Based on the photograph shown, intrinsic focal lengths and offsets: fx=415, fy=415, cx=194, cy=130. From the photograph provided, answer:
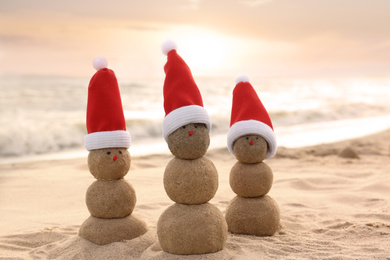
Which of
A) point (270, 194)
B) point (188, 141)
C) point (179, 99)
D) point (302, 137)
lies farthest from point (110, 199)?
point (302, 137)

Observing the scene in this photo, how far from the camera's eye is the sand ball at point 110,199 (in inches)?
167

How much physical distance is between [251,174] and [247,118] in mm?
614

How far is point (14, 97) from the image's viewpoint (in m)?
20.1

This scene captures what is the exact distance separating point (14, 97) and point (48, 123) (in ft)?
25.1

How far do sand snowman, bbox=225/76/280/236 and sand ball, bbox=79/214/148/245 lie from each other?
107 cm

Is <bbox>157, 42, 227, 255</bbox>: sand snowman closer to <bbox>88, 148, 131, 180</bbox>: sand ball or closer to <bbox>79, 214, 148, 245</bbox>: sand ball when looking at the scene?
<bbox>79, 214, 148, 245</bbox>: sand ball

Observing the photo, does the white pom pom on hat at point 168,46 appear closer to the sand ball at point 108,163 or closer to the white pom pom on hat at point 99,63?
the white pom pom on hat at point 99,63

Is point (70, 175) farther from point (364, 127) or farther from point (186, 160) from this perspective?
point (364, 127)

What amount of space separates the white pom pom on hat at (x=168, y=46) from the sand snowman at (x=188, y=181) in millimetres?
367

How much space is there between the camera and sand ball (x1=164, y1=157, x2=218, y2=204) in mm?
3754

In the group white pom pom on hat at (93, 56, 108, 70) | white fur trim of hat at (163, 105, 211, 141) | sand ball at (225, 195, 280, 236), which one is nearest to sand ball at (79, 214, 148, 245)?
sand ball at (225, 195, 280, 236)

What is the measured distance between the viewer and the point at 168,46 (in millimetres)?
Answer: 4121

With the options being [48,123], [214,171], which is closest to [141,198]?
[214,171]

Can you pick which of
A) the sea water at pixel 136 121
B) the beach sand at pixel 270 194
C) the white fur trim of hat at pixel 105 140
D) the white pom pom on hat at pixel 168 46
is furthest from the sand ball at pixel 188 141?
the sea water at pixel 136 121
